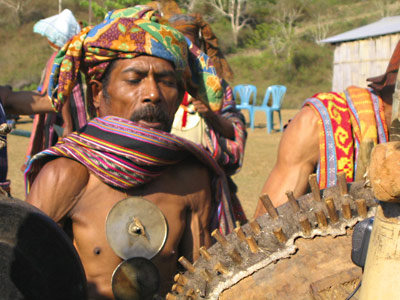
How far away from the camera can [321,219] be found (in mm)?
1305

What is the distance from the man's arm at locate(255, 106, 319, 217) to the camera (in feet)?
8.72

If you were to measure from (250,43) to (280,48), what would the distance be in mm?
4159

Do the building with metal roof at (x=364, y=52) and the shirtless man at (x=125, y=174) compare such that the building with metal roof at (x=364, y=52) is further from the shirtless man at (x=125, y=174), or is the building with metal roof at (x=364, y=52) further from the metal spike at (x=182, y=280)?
the metal spike at (x=182, y=280)

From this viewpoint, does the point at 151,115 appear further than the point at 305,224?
Yes

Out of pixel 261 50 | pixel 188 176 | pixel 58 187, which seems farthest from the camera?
pixel 261 50

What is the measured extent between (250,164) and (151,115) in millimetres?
8543

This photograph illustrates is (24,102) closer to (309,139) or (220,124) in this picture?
(220,124)

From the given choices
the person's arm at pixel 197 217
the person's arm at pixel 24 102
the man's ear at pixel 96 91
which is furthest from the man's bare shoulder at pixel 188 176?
the person's arm at pixel 24 102

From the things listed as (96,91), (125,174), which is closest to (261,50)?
(96,91)

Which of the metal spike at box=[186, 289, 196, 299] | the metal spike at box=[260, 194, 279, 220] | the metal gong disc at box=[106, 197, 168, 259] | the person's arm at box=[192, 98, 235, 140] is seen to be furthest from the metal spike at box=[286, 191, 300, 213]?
the person's arm at box=[192, 98, 235, 140]

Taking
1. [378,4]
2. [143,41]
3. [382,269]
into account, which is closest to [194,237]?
[143,41]

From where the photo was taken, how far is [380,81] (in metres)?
2.56

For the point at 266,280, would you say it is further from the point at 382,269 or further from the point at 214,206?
the point at 214,206

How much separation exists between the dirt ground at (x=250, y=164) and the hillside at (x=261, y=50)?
40.2 feet
